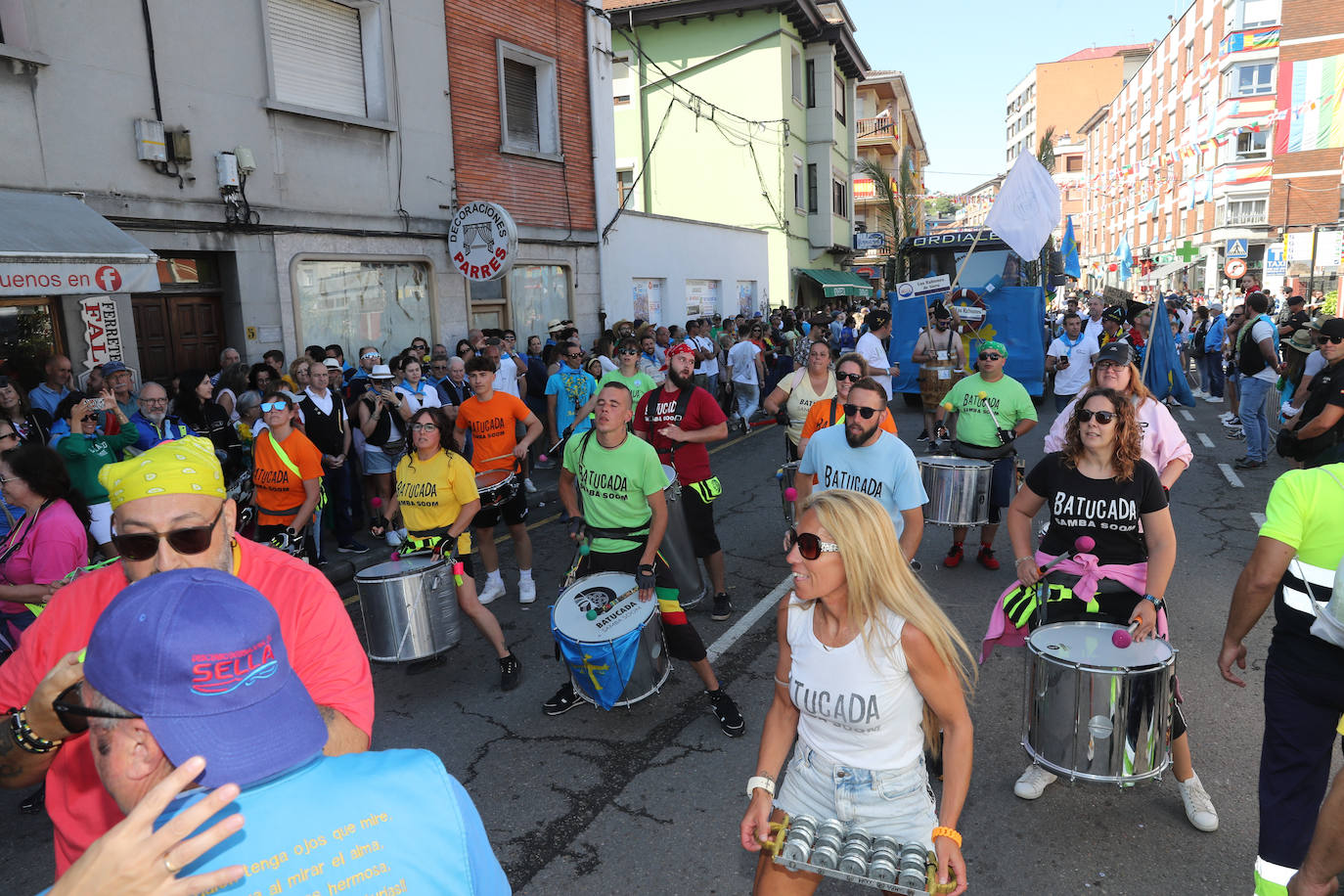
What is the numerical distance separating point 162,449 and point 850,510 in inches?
77.6

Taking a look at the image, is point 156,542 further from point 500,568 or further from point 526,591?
point 500,568

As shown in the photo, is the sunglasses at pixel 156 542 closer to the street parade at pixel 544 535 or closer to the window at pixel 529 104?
the street parade at pixel 544 535

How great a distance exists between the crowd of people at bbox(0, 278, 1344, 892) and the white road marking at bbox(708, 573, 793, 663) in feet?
0.65

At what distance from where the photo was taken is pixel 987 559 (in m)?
7.21

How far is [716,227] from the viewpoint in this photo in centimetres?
2256

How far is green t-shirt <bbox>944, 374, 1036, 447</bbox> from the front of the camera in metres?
6.84

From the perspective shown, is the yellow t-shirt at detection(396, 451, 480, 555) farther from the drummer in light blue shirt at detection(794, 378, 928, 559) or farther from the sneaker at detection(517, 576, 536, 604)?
the drummer in light blue shirt at detection(794, 378, 928, 559)

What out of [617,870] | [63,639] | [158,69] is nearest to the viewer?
[63,639]

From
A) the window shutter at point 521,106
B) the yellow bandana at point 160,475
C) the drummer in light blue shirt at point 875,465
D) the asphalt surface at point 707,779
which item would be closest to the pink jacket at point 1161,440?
the drummer in light blue shirt at point 875,465

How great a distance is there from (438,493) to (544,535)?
348 centimetres

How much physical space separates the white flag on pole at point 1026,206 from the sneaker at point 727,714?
24.1ft

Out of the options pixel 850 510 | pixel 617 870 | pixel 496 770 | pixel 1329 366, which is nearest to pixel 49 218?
pixel 496 770

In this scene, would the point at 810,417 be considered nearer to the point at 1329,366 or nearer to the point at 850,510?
the point at 1329,366

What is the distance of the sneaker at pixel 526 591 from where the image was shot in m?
6.79
